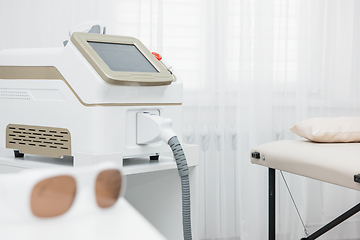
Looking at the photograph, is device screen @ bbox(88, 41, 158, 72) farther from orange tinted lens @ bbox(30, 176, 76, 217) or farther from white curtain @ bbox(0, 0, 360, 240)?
white curtain @ bbox(0, 0, 360, 240)

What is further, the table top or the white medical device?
the white medical device

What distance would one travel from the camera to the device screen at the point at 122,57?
0.86m

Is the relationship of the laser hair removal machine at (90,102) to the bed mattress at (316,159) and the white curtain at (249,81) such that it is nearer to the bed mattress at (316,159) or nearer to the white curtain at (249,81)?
the bed mattress at (316,159)

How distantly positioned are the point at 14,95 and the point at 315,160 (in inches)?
32.5

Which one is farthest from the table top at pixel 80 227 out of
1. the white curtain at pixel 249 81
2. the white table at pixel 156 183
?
the white curtain at pixel 249 81

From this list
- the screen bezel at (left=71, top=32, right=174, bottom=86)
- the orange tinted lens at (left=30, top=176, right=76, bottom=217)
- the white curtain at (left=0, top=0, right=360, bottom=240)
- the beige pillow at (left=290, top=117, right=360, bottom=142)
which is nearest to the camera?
the orange tinted lens at (left=30, top=176, right=76, bottom=217)

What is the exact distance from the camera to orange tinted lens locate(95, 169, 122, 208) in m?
0.25

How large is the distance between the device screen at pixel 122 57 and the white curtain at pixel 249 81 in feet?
2.49

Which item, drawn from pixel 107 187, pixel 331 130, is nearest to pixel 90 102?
pixel 107 187

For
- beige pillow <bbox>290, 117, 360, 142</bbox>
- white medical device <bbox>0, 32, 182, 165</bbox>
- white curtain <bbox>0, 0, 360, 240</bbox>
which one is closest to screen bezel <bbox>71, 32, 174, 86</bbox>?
white medical device <bbox>0, 32, 182, 165</bbox>

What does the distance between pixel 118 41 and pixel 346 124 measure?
86 cm

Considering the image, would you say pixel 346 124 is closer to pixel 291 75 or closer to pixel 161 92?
pixel 291 75

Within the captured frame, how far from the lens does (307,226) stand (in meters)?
2.00

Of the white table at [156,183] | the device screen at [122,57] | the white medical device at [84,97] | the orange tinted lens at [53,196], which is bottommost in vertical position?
the white table at [156,183]
